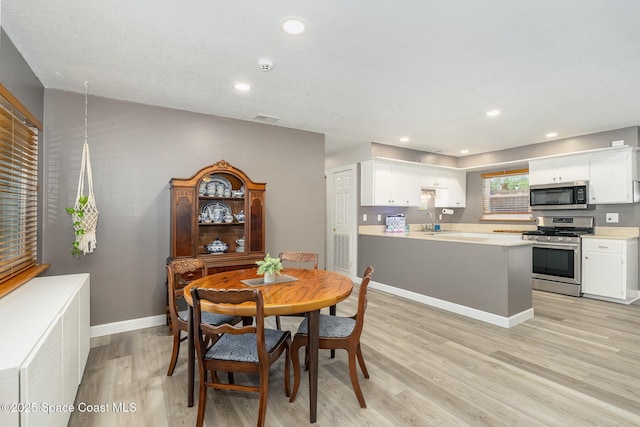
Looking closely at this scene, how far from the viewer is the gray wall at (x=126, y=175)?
3.04m

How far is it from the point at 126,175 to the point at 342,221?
3.58m

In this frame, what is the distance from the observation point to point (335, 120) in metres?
4.04

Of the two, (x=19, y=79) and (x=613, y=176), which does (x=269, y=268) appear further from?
(x=613, y=176)

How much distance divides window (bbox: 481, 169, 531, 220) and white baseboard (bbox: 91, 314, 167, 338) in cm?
604

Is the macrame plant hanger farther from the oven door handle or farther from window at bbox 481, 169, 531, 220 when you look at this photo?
window at bbox 481, 169, 531, 220

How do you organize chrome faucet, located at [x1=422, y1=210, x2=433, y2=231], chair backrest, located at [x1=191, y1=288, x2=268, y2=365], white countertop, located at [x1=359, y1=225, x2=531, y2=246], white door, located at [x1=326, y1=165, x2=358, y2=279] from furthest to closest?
chrome faucet, located at [x1=422, y1=210, x2=433, y2=231]
white door, located at [x1=326, y1=165, x2=358, y2=279]
white countertop, located at [x1=359, y1=225, x2=531, y2=246]
chair backrest, located at [x1=191, y1=288, x2=268, y2=365]

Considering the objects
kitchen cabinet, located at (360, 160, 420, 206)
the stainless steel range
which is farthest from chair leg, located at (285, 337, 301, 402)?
the stainless steel range

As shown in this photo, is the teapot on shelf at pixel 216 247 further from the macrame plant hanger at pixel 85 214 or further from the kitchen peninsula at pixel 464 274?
the kitchen peninsula at pixel 464 274

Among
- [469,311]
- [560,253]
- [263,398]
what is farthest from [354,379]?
[560,253]

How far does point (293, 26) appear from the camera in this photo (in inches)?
78.8

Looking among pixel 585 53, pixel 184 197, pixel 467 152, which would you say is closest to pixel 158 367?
A: pixel 184 197

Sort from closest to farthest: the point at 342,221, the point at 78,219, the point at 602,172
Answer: the point at 78,219 → the point at 602,172 → the point at 342,221

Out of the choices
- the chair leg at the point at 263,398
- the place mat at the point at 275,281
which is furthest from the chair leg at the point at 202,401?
the place mat at the point at 275,281

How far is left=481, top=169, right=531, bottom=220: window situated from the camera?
18.9 feet
